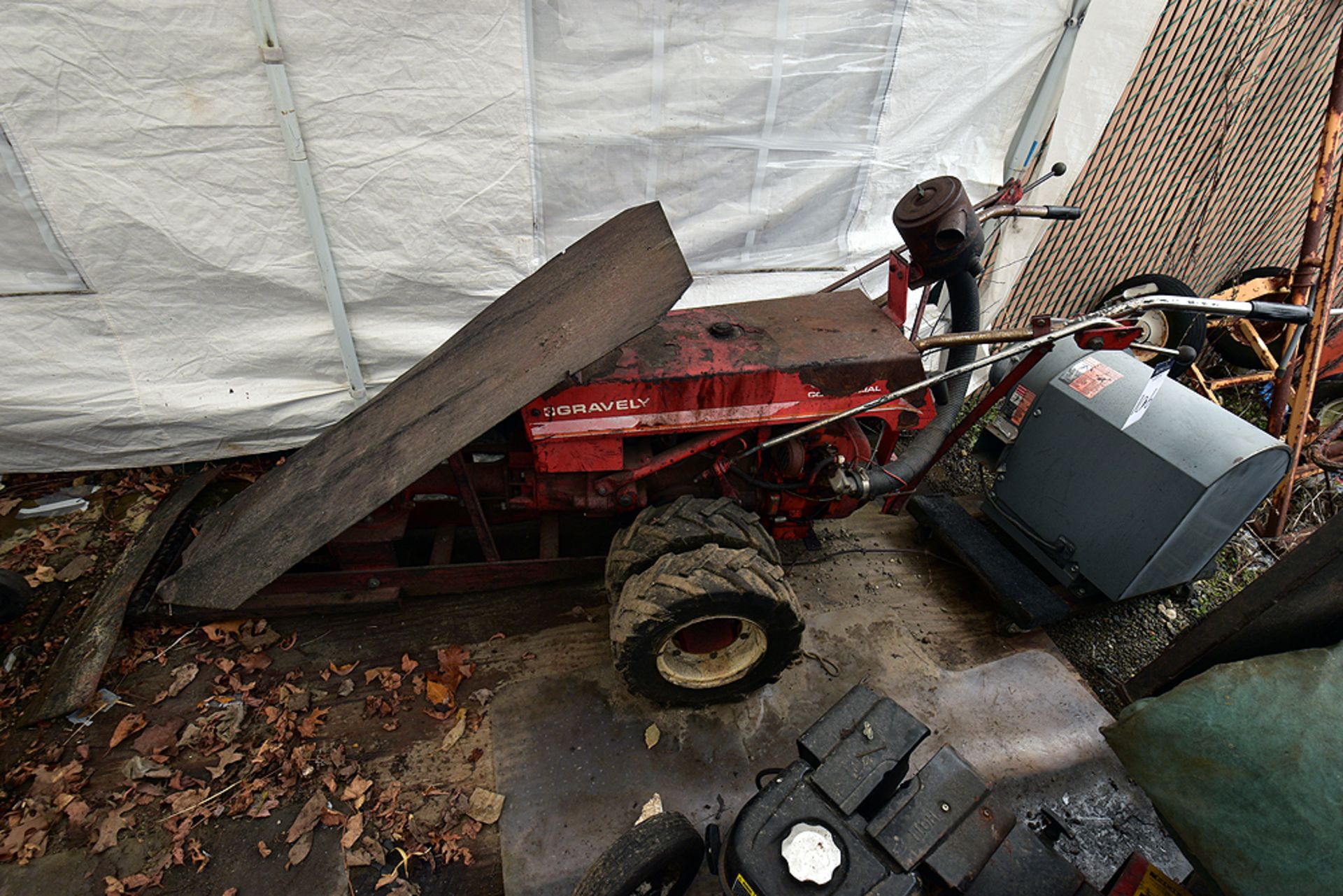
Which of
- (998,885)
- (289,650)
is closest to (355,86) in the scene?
(289,650)

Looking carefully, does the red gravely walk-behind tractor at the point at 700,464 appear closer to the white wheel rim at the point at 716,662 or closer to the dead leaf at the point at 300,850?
the white wheel rim at the point at 716,662

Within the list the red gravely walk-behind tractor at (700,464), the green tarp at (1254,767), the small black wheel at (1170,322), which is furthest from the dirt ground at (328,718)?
the small black wheel at (1170,322)

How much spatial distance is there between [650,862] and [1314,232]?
588 cm

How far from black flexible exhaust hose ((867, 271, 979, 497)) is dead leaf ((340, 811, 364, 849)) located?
276cm

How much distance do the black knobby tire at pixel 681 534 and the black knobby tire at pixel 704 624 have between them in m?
0.08

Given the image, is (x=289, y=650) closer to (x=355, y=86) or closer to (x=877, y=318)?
(x=355, y=86)

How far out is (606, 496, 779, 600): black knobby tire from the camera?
10.0 ft

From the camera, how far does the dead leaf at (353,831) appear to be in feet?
9.30

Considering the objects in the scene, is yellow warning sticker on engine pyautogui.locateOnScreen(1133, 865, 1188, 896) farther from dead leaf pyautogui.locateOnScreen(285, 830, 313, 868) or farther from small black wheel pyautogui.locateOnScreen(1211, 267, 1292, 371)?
small black wheel pyautogui.locateOnScreen(1211, 267, 1292, 371)

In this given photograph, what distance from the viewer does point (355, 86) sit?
3604 mm

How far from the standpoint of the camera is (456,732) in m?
3.24

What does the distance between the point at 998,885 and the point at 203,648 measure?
385 cm

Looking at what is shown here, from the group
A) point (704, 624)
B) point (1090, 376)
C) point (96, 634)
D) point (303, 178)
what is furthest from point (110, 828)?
point (1090, 376)

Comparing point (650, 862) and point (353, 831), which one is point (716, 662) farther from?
point (353, 831)
